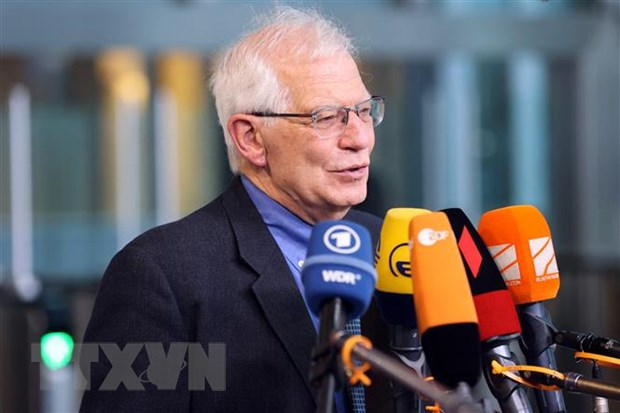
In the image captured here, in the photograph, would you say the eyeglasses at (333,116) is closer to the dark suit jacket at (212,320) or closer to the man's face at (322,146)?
the man's face at (322,146)

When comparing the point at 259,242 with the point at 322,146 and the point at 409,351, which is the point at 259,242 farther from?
the point at 409,351

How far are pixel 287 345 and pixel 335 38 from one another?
23.6 inches

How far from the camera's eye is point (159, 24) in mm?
8617

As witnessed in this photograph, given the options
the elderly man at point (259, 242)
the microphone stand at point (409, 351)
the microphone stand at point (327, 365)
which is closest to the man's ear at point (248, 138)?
the elderly man at point (259, 242)

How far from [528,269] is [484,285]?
89 millimetres

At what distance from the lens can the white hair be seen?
7.55 feet

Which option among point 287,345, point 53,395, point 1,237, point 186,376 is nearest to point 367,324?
point 287,345

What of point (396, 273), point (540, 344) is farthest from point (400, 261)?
point (540, 344)

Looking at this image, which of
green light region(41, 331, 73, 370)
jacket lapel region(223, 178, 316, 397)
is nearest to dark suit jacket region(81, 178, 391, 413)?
jacket lapel region(223, 178, 316, 397)

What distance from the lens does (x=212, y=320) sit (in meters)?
2.20

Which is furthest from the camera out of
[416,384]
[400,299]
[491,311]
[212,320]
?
[212,320]

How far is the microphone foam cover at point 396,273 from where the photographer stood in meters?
2.00

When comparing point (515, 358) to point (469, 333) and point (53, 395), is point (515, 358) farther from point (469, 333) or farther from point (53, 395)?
point (53, 395)

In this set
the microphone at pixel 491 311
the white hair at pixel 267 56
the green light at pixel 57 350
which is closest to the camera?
the microphone at pixel 491 311
